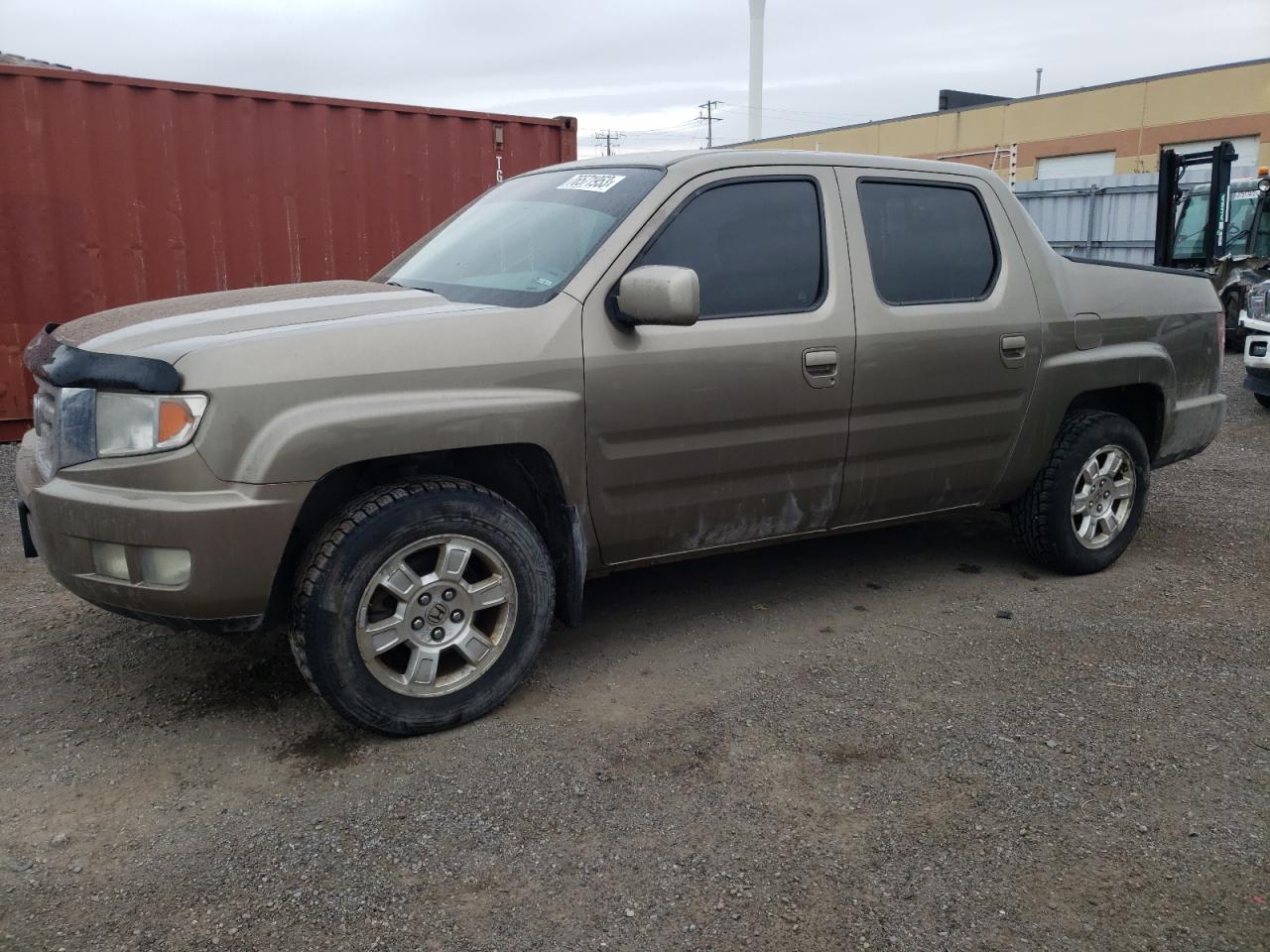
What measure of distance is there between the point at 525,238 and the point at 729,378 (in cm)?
92

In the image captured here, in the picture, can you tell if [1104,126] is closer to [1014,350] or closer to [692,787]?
[1014,350]

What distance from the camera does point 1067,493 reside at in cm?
455

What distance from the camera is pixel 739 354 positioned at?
3564 millimetres

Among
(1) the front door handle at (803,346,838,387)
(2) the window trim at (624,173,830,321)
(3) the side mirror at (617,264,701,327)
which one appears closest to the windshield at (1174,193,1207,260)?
(2) the window trim at (624,173,830,321)

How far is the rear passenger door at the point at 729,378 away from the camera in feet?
11.2

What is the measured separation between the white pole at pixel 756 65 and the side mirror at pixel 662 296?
45.6 metres

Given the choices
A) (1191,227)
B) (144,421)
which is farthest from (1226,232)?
(144,421)

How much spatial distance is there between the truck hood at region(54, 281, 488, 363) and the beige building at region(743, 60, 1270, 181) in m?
22.4

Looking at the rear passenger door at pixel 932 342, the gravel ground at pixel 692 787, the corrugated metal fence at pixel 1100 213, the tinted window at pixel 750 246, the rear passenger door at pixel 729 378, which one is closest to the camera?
the gravel ground at pixel 692 787

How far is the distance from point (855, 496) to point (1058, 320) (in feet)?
4.09

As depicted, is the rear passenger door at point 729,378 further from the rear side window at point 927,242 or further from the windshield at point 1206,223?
the windshield at point 1206,223

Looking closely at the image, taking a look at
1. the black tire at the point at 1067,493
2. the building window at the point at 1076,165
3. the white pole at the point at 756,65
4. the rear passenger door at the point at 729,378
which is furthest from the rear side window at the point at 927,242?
the white pole at the point at 756,65

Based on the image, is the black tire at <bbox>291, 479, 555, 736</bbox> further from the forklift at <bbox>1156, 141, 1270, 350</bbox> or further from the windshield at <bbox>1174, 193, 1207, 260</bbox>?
the windshield at <bbox>1174, 193, 1207, 260</bbox>

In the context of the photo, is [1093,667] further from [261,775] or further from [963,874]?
[261,775]
